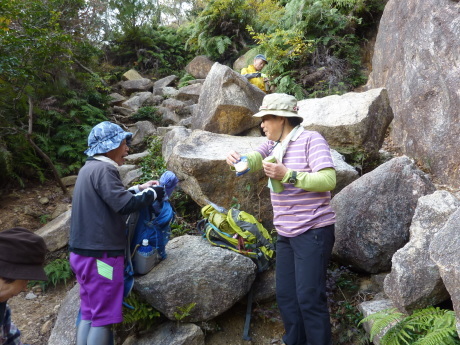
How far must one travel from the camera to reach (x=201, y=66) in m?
16.5

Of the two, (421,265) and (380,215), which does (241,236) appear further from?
(421,265)

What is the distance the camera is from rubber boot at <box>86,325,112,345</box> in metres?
3.10

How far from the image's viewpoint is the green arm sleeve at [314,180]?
2.76 meters

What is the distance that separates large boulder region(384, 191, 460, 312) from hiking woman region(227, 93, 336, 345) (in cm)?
73

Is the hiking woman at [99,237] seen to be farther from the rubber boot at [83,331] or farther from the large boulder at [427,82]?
the large boulder at [427,82]

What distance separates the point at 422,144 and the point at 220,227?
3.80 meters

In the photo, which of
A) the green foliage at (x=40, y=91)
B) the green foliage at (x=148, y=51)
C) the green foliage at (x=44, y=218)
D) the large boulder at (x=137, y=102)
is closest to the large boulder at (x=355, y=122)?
the green foliage at (x=44, y=218)

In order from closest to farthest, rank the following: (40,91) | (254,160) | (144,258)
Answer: (254,160), (144,258), (40,91)

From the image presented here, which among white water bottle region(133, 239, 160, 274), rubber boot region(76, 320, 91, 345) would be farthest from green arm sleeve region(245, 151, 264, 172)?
rubber boot region(76, 320, 91, 345)

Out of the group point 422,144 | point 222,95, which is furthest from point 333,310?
point 222,95

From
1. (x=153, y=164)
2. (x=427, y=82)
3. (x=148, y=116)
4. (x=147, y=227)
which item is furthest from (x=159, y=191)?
(x=148, y=116)

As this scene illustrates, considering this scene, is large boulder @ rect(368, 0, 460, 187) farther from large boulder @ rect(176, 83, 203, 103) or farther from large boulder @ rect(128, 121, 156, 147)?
large boulder @ rect(176, 83, 203, 103)

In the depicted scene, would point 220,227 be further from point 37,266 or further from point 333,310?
point 37,266

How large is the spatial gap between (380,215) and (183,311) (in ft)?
7.84
